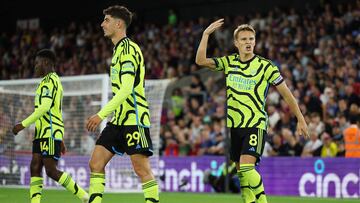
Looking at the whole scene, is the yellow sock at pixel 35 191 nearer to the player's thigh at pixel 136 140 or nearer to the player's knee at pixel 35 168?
the player's knee at pixel 35 168

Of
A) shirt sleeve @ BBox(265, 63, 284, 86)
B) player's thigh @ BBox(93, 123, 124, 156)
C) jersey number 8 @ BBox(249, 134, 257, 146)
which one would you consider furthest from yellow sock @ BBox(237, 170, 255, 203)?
player's thigh @ BBox(93, 123, 124, 156)

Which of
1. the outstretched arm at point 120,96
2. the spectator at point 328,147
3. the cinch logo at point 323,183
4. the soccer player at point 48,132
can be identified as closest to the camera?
the outstretched arm at point 120,96

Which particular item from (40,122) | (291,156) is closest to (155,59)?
(291,156)

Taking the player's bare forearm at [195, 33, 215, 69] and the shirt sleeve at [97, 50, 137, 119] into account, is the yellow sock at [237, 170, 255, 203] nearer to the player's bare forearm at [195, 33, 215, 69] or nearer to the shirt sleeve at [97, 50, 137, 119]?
the player's bare forearm at [195, 33, 215, 69]

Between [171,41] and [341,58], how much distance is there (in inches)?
323

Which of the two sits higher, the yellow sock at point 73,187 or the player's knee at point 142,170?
the player's knee at point 142,170

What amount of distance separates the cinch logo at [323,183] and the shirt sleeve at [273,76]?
768cm

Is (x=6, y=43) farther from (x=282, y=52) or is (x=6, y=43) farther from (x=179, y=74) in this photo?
(x=282, y=52)

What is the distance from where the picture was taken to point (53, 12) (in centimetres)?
3328

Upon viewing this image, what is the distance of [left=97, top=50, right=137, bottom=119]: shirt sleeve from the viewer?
750 centimetres

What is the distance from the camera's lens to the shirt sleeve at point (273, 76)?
8688 millimetres

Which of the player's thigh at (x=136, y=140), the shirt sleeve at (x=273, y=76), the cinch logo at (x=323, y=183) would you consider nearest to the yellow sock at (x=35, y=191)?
the player's thigh at (x=136, y=140)

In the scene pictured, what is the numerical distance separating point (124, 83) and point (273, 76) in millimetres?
1868

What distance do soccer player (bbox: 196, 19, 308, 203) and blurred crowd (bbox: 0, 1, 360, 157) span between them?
8.55 metres
